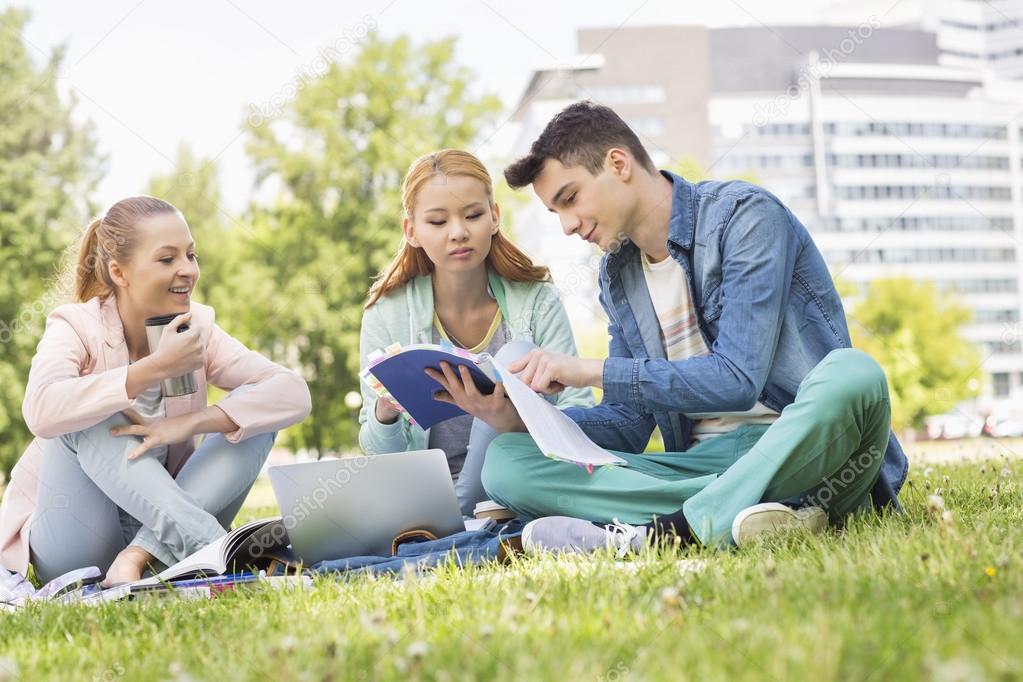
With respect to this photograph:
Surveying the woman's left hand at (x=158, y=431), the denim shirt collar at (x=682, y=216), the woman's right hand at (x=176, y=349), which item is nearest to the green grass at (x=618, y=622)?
the woman's left hand at (x=158, y=431)

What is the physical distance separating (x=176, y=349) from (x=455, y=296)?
1320 millimetres

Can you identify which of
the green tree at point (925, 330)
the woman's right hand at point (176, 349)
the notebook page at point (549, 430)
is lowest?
the green tree at point (925, 330)

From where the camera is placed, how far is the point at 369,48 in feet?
65.5

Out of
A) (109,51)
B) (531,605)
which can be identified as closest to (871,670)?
(531,605)

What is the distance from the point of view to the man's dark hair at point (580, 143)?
348 cm

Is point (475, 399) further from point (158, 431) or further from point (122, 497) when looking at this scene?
point (122, 497)

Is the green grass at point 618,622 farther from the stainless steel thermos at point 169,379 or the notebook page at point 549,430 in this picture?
the stainless steel thermos at point 169,379

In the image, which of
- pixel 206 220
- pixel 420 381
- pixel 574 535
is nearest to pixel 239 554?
pixel 420 381

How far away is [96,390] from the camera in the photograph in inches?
131

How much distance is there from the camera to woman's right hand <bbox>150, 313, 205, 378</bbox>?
341 cm

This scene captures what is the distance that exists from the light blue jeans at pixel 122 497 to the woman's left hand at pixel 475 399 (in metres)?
0.85

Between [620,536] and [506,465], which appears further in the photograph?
[506,465]

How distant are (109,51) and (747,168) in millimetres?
58181

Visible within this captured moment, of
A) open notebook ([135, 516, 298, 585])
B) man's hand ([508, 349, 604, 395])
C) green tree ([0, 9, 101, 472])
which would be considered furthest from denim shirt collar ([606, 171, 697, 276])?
green tree ([0, 9, 101, 472])
